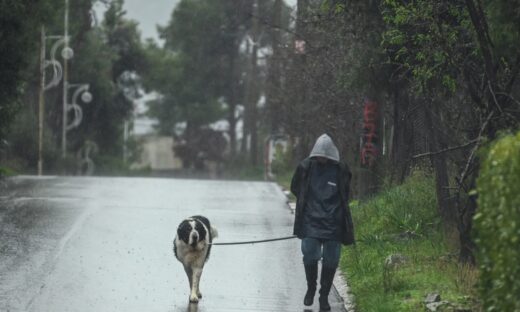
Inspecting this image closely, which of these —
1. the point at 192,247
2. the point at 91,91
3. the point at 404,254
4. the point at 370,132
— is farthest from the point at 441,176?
the point at 91,91

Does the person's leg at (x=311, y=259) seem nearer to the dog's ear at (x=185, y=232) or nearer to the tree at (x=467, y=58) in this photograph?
the dog's ear at (x=185, y=232)

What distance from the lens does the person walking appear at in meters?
11.9

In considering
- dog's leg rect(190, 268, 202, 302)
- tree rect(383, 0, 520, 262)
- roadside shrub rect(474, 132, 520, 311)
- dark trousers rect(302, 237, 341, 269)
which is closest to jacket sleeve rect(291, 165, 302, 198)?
dark trousers rect(302, 237, 341, 269)

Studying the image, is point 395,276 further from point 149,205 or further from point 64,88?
point 64,88

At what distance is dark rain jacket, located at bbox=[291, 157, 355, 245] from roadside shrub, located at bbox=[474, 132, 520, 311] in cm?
376

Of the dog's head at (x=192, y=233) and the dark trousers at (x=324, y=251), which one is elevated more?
the dog's head at (x=192, y=233)

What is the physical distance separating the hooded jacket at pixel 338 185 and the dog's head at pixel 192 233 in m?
1.22

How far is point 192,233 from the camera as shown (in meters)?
12.7

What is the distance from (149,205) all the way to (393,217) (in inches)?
294

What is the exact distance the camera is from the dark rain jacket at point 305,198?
471 inches

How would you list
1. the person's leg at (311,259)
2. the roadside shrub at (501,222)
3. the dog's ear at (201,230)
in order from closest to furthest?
1. the roadside shrub at (501,222)
2. the person's leg at (311,259)
3. the dog's ear at (201,230)

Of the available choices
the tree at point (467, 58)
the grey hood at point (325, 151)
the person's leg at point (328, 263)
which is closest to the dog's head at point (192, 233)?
the person's leg at point (328, 263)

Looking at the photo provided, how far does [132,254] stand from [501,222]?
8.87m

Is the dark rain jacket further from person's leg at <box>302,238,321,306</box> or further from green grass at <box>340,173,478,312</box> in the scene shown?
green grass at <box>340,173,478,312</box>
